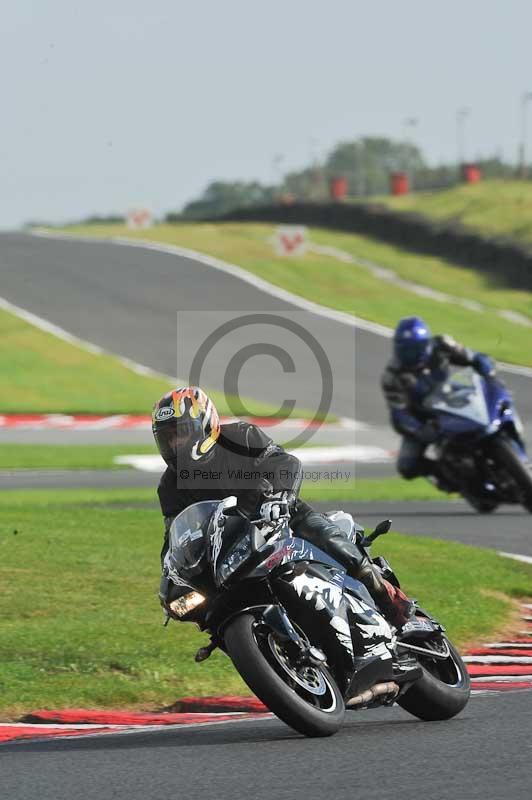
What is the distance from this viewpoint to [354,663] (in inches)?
232

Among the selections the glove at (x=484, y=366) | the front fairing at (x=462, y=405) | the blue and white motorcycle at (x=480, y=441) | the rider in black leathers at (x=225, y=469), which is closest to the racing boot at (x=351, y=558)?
the rider in black leathers at (x=225, y=469)

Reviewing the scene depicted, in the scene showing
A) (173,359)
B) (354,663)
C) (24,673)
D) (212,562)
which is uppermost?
(212,562)

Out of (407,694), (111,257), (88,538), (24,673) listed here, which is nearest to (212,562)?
(407,694)

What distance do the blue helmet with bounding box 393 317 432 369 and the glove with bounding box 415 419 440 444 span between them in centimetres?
61

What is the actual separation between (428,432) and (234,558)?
8.65m

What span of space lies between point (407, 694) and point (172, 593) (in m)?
1.17

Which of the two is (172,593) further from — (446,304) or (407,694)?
(446,304)

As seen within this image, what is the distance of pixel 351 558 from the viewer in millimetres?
6148

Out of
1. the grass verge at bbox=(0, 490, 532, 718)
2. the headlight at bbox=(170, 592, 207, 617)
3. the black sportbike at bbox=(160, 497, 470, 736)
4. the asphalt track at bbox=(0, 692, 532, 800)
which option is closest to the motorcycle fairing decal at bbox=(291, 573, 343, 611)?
the black sportbike at bbox=(160, 497, 470, 736)

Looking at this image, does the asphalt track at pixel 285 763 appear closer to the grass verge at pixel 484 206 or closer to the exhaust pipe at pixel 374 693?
the exhaust pipe at pixel 374 693

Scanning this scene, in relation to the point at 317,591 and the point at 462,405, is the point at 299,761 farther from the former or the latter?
the point at 462,405

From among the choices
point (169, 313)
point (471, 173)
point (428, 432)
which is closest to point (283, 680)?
point (428, 432)

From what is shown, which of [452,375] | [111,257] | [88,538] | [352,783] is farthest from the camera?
[111,257]

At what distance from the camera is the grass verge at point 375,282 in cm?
3397
